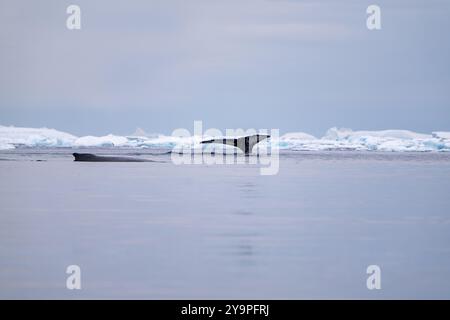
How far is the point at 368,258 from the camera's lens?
1223cm

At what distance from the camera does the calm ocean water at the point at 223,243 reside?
10.4 m

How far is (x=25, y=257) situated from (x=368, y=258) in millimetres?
5430

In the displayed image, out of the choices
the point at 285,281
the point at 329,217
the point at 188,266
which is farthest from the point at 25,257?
the point at 329,217

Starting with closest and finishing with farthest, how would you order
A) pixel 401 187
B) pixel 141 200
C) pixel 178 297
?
pixel 178 297
pixel 141 200
pixel 401 187

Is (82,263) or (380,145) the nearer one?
(82,263)

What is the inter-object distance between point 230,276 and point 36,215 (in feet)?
26.4

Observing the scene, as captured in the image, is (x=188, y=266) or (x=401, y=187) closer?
(x=188, y=266)

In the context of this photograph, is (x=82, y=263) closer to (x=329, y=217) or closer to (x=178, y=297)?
(x=178, y=297)

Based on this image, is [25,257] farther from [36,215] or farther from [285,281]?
[36,215]

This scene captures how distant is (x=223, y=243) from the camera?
13.7 metres

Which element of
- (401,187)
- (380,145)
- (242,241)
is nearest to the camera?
(242,241)

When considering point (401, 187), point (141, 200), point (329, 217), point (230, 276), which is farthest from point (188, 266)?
point (401, 187)

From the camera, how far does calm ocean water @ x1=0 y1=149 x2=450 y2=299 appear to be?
1038 centimetres

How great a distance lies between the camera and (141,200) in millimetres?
21547
